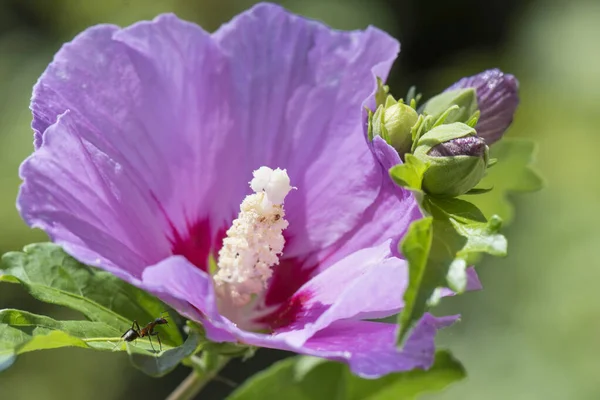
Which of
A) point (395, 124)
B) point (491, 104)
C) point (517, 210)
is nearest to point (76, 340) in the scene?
point (395, 124)

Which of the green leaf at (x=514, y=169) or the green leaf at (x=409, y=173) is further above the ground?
the green leaf at (x=409, y=173)

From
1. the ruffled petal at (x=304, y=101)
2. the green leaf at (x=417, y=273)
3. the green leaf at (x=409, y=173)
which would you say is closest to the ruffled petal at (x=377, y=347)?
the green leaf at (x=417, y=273)

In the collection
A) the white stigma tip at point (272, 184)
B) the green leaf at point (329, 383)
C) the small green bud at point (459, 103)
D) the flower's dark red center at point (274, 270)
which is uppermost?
the small green bud at point (459, 103)

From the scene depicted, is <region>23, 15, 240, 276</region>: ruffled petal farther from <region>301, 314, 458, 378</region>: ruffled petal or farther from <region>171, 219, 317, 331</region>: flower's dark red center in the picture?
<region>301, 314, 458, 378</region>: ruffled petal

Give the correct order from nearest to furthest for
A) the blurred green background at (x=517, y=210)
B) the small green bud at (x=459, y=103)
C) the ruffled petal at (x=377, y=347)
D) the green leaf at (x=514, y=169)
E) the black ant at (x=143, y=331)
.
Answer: the ruffled petal at (x=377, y=347)
the black ant at (x=143, y=331)
the small green bud at (x=459, y=103)
the green leaf at (x=514, y=169)
the blurred green background at (x=517, y=210)

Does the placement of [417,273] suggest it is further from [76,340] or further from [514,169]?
[514,169]

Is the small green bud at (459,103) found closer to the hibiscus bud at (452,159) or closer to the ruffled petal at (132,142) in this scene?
the hibiscus bud at (452,159)

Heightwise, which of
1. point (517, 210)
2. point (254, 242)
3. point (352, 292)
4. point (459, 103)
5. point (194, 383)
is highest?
point (459, 103)
